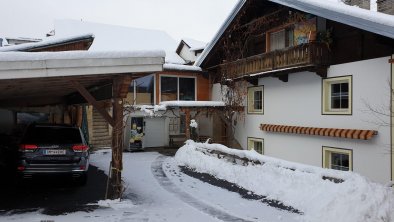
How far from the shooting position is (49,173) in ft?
30.0

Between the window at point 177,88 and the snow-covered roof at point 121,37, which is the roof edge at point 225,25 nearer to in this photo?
the window at point 177,88

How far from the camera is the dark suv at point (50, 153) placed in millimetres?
8984

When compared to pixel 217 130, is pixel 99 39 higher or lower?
higher

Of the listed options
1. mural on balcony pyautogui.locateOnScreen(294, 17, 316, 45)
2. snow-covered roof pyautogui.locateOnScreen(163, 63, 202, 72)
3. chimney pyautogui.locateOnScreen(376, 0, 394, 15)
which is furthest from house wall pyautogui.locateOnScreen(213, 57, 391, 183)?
snow-covered roof pyautogui.locateOnScreen(163, 63, 202, 72)

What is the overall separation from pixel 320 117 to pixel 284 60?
Result: 289cm

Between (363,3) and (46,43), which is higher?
(363,3)

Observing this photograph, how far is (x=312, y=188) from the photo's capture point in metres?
8.53

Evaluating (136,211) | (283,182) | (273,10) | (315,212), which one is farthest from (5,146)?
(273,10)

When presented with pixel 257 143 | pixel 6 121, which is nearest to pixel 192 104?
pixel 257 143

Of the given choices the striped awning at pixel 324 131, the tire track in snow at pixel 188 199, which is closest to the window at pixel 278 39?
the striped awning at pixel 324 131

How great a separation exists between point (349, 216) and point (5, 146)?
13.1 meters

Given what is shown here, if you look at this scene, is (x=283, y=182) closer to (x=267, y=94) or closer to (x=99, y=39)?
(x=267, y=94)

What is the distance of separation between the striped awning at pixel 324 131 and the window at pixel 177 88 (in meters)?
7.10

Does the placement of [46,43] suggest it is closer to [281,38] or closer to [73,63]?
[73,63]
